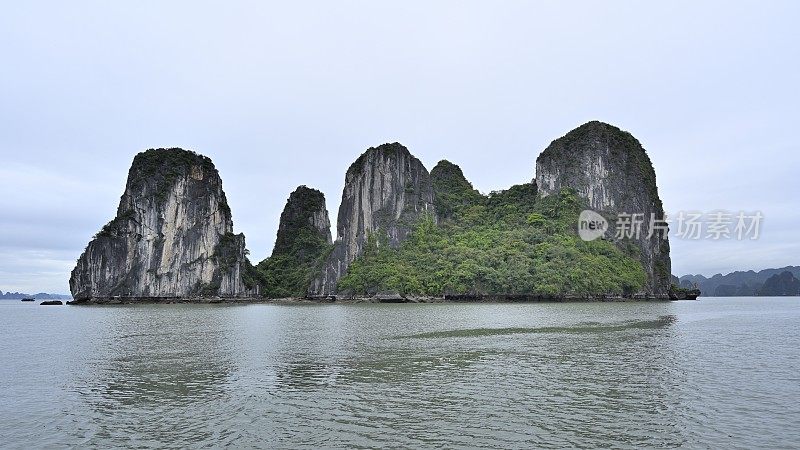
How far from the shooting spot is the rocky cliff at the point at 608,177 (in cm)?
10431

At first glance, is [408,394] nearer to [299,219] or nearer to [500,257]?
[500,257]

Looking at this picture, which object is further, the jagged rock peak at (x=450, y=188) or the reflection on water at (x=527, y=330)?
the jagged rock peak at (x=450, y=188)

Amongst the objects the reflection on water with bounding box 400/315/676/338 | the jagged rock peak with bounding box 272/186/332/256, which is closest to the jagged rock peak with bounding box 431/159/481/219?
the jagged rock peak with bounding box 272/186/332/256

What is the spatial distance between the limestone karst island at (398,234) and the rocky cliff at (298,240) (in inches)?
395

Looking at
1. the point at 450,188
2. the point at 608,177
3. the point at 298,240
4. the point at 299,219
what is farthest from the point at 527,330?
the point at 299,219

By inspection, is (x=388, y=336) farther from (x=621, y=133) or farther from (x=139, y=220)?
(x=621, y=133)

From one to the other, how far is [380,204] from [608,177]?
157 feet

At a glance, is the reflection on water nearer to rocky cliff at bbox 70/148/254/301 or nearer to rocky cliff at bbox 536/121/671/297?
rocky cliff at bbox 536/121/671/297

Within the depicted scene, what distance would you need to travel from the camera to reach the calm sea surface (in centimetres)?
1012

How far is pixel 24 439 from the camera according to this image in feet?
33.6

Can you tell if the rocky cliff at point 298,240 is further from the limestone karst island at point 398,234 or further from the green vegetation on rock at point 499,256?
the green vegetation on rock at point 499,256

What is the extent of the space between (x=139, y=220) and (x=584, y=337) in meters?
97.0

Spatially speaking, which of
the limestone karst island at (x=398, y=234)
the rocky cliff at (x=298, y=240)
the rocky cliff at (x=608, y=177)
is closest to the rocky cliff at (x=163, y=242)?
the limestone karst island at (x=398, y=234)

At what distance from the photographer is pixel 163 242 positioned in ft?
334
